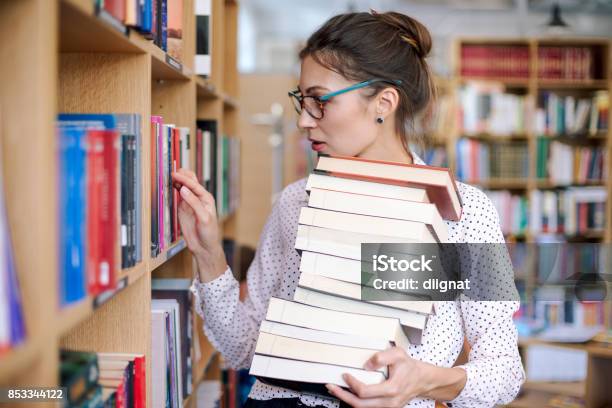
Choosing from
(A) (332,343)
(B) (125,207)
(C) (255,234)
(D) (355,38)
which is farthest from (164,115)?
(C) (255,234)

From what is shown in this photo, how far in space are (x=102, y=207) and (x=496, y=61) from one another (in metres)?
4.63

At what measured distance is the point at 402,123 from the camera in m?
1.56

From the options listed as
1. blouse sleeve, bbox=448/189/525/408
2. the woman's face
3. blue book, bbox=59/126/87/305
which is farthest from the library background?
blouse sleeve, bbox=448/189/525/408

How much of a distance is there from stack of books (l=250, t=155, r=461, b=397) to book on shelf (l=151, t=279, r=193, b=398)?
0.60 m

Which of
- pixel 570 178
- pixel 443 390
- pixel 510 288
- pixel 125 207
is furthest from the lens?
pixel 570 178

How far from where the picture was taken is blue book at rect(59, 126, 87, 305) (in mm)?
875

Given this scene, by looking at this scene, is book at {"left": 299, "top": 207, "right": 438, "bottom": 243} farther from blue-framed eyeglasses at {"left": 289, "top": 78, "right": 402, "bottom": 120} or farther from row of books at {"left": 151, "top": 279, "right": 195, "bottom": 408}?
row of books at {"left": 151, "top": 279, "right": 195, "bottom": 408}

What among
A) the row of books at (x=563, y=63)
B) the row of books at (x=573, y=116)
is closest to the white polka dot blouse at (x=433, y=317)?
the row of books at (x=573, y=116)

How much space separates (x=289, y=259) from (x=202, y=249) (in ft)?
0.67

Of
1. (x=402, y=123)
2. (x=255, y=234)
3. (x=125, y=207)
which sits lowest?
Result: (x=255, y=234)

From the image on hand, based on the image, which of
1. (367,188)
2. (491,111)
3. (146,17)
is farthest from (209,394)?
(491,111)

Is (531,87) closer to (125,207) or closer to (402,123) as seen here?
(402,123)

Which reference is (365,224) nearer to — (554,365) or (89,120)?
(89,120)

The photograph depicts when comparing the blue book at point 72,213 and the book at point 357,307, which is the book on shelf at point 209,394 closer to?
the book at point 357,307
